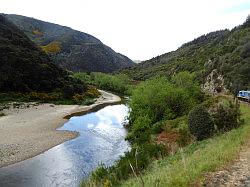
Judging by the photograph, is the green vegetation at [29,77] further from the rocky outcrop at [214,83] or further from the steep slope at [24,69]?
the rocky outcrop at [214,83]

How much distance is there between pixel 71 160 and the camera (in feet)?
111

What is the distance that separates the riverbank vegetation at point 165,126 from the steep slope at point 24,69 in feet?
143

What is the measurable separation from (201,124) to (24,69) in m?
73.6

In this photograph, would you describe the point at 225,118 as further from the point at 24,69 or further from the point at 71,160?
the point at 24,69

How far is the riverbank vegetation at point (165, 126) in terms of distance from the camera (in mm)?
20758

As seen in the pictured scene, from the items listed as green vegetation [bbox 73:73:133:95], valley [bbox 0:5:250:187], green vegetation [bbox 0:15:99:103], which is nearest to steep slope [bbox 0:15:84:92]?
green vegetation [bbox 0:15:99:103]

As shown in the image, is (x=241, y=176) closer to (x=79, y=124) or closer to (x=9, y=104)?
(x=79, y=124)

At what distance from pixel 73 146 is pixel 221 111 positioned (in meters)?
19.1

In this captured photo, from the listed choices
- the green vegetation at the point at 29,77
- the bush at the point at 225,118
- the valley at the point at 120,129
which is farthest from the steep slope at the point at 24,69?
the bush at the point at 225,118

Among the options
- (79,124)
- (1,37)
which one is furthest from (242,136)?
(1,37)

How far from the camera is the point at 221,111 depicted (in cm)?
2605

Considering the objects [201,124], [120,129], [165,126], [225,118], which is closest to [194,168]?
[201,124]

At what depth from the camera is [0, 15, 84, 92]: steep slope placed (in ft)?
290

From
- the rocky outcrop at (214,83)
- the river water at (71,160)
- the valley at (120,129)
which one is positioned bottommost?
the river water at (71,160)
